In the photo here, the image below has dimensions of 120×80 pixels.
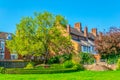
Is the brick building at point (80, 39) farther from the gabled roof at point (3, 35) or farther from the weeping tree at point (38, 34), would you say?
the gabled roof at point (3, 35)

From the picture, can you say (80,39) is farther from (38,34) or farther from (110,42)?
(38,34)

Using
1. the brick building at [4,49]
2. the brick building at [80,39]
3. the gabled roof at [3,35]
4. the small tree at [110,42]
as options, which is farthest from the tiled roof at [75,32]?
the gabled roof at [3,35]

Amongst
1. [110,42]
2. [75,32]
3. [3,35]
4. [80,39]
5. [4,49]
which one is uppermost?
[75,32]

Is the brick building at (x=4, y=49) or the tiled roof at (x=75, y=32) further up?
the tiled roof at (x=75, y=32)

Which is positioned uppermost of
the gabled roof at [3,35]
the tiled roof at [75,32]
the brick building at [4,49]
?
the tiled roof at [75,32]

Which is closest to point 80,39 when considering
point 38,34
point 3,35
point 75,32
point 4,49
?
point 75,32

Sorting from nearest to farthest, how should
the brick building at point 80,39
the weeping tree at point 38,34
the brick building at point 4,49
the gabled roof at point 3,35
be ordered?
the weeping tree at point 38,34 → the brick building at point 80,39 → the brick building at point 4,49 → the gabled roof at point 3,35

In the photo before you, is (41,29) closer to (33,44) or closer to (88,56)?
(33,44)

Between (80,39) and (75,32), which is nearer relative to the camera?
(75,32)

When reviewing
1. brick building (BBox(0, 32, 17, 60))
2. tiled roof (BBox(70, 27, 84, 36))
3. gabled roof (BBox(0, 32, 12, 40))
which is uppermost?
tiled roof (BBox(70, 27, 84, 36))

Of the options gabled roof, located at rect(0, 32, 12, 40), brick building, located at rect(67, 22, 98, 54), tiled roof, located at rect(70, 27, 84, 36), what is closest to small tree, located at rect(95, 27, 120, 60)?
brick building, located at rect(67, 22, 98, 54)

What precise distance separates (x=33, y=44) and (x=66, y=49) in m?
10.3

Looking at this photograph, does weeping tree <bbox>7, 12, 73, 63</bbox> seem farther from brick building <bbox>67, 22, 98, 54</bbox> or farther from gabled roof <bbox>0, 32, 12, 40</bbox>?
gabled roof <bbox>0, 32, 12, 40</bbox>

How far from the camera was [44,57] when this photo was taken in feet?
206
